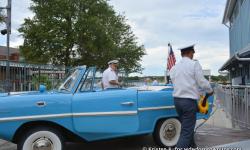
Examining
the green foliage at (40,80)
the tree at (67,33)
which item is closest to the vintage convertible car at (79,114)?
the green foliage at (40,80)

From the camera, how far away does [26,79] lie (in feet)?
46.8

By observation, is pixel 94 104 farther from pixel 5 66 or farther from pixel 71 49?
pixel 71 49

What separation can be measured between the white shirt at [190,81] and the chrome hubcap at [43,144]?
204 centimetres

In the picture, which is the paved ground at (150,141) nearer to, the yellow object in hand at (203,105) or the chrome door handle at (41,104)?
the yellow object in hand at (203,105)

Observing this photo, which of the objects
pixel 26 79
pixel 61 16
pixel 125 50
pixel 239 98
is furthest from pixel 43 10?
pixel 239 98

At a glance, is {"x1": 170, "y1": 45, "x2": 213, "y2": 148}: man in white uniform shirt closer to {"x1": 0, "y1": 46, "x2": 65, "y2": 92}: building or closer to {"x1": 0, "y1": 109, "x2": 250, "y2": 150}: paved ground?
{"x1": 0, "y1": 109, "x2": 250, "y2": 150}: paved ground

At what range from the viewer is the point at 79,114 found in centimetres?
579

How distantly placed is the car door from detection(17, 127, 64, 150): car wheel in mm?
338

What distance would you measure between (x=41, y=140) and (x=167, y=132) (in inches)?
88.2

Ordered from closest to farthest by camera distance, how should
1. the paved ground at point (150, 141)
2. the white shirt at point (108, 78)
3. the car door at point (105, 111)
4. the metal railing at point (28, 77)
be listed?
the car door at point (105, 111), the paved ground at point (150, 141), the white shirt at point (108, 78), the metal railing at point (28, 77)

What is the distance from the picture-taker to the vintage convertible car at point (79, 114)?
5555mm

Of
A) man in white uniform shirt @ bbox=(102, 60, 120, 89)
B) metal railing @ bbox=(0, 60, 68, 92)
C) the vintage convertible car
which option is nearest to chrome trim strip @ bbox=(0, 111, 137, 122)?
the vintage convertible car

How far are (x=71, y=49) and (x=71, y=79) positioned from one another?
97.5 ft

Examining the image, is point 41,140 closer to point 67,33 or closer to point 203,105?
point 203,105
